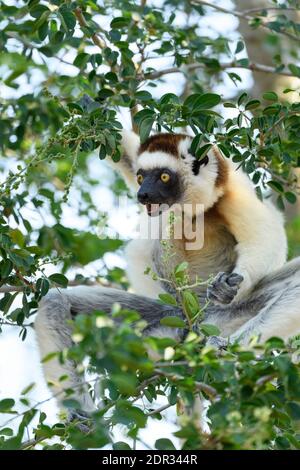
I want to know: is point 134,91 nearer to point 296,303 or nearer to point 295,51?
point 296,303

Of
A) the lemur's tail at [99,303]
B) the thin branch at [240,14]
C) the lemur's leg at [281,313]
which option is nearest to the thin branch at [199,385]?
the lemur's leg at [281,313]

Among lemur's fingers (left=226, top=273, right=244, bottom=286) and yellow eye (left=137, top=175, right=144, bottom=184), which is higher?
yellow eye (left=137, top=175, right=144, bottom=184)

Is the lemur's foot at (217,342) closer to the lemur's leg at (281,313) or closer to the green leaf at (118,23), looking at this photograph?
the lemur's leg at (281,313)

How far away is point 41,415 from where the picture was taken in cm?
441

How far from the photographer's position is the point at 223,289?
568 centimetres

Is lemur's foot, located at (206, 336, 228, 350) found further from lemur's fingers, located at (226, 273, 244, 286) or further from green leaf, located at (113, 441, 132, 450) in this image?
green leaf, located at (113, 441, 132, 450)

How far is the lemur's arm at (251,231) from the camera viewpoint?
235 inches

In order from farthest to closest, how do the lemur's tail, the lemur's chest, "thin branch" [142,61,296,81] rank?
"thin branch" [142,61,296,81], the lemur's chest, the lemur's tail

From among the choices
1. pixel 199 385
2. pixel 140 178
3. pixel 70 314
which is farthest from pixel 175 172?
pixel 199 385

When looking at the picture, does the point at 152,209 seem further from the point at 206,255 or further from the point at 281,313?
the point at 281,313

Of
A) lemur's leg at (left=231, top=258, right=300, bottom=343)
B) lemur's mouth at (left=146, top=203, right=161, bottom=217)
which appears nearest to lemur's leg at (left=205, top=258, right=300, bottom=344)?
lemur's leg at (left=231, top=258, right=300, bottom=343)

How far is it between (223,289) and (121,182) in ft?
9.61

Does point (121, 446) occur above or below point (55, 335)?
below

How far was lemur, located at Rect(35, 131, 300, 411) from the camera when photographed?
5668 mm
